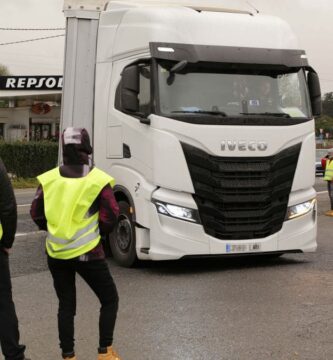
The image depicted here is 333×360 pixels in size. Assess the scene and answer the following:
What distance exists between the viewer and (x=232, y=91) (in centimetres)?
748

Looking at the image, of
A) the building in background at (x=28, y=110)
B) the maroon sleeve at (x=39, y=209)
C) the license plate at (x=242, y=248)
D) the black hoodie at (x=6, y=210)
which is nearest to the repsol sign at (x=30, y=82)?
the building in background at (x=28, y=110)

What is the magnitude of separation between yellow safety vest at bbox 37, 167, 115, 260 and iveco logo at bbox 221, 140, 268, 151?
3.26 meters

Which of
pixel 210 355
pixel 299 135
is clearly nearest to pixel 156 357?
pixel 210 355

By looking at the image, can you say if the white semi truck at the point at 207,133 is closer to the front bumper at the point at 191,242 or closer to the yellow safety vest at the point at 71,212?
the front bumper at the point at 191,242

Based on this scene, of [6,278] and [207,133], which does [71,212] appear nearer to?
[6,278]

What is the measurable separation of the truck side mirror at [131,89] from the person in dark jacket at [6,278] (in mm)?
3287

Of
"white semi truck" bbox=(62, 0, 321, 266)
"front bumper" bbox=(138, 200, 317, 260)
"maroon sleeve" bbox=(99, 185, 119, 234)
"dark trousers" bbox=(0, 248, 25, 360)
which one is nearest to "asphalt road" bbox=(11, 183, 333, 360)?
"front bumper" bbox=(138, 200, 317, 260)

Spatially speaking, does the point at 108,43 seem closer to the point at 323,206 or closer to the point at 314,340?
the point at 314,340

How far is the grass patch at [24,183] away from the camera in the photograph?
2327 cm

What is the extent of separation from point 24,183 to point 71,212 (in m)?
20.2

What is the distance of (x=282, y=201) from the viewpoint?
7.51m

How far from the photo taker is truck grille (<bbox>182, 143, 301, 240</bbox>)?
7141mm

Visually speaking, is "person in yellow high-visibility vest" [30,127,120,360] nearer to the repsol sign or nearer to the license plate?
the license plate

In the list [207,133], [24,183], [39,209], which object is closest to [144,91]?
[207,133]
